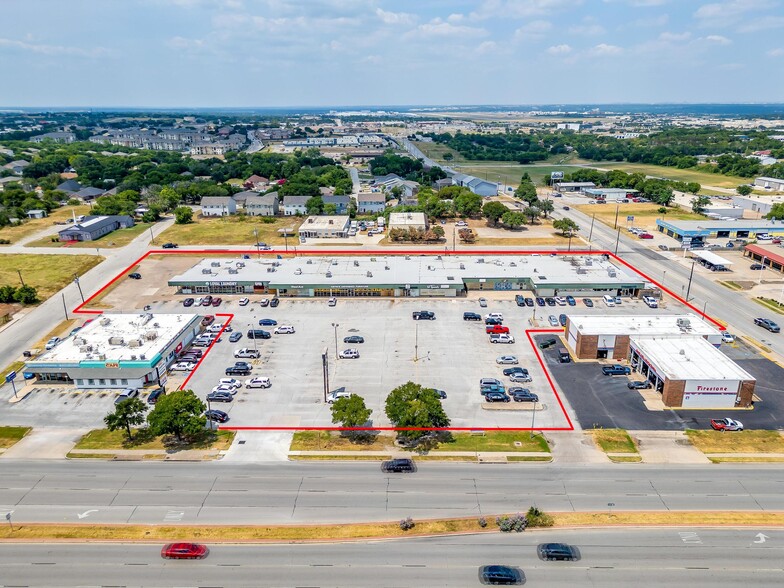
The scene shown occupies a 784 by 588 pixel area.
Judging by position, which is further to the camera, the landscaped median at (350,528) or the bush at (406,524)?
the bush at (406,524)

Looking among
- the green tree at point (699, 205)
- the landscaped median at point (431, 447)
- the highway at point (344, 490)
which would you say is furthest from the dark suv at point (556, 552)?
the green tree at point (699, 205)

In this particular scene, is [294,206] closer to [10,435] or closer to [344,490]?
[10,435]

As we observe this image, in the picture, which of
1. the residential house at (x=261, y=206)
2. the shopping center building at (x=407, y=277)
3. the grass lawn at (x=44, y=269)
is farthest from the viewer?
the residential house at (x=261, y=206)

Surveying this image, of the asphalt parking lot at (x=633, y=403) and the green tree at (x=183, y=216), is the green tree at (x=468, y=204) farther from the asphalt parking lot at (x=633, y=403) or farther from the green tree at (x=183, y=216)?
the asphalt parking lot at (x=633, y=403)

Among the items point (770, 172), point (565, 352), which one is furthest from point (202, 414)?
point (770, 172)

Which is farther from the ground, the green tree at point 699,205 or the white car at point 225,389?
the green tree at point 699,205

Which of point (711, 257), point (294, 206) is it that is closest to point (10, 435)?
point (294, 206)

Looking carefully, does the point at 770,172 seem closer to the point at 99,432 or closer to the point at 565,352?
the point at 565,352

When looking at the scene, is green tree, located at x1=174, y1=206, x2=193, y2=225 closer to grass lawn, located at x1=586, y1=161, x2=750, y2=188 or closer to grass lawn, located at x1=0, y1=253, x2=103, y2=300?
grass lawn, located at x1=0, y1=253, x2=103, y2=300

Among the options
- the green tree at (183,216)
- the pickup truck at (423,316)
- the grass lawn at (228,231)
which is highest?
the green tree at (183,216)
